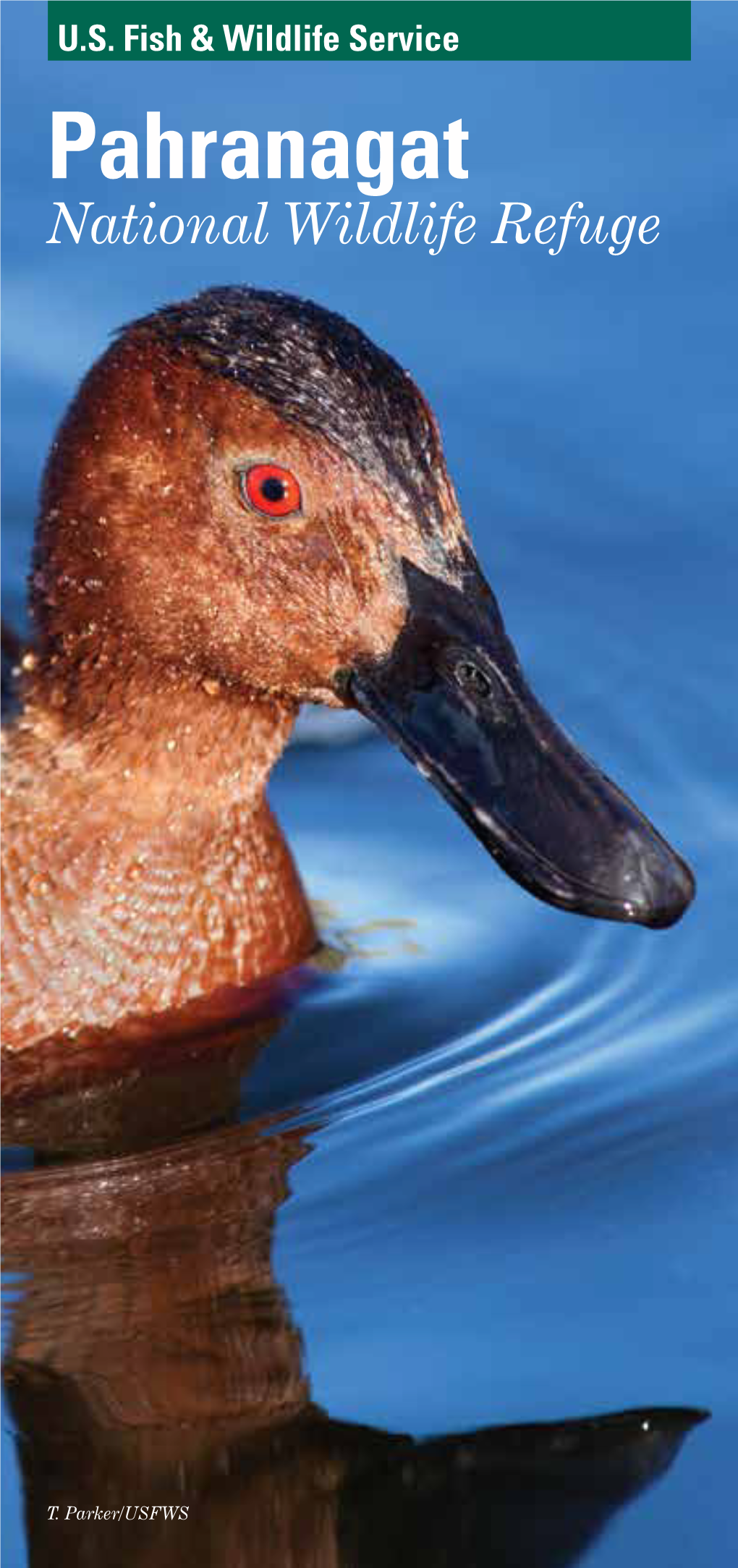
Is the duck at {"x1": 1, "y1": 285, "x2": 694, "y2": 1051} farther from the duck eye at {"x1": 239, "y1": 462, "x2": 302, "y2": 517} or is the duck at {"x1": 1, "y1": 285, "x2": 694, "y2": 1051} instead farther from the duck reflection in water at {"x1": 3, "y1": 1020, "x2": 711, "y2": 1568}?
the duck reflection in water at {"x1": 3, "y1": 1020, "x2": 711, "y2": 1568}

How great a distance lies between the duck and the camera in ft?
Result: 21.0

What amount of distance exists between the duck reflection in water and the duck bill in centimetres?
83

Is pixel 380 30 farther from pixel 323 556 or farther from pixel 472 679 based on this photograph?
pixel 472 679

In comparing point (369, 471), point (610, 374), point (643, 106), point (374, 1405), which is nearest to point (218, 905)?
point (369, 471)

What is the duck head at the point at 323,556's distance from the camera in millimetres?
6379

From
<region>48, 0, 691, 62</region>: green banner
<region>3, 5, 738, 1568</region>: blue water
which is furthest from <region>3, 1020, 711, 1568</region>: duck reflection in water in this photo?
<region>48, 0, 691, 62</region>: green banner

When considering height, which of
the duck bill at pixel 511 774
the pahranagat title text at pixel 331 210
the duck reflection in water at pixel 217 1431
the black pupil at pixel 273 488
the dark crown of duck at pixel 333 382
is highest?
the pahranagat title text at pixel 331 210

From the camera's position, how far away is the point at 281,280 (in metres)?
9.84

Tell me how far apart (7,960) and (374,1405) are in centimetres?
166

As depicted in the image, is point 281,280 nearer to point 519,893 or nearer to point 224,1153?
point 519,893

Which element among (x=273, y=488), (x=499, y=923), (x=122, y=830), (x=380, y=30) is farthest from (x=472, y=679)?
(x=380, y=30)

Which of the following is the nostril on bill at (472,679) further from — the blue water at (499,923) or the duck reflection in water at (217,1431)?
the duck reflection in water at (217,1431)

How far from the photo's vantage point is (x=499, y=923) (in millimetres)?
7664

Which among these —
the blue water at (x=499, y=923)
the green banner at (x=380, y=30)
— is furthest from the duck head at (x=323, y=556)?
the green banner at (x=380, y=30)
